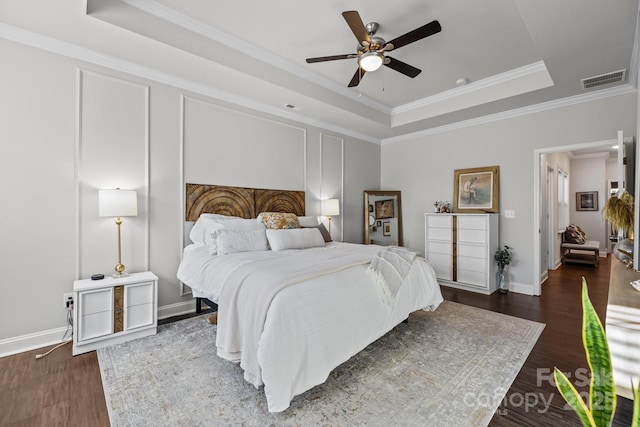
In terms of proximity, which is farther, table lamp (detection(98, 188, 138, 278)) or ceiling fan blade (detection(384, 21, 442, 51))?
table lamp (detection(98, 188, 138, 278))

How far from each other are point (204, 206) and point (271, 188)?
105 cm

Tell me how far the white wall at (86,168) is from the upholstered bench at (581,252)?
7098mm

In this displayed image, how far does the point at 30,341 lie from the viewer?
2.51 metres

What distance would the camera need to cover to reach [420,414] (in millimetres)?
1718

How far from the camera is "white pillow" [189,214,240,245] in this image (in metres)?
3.27

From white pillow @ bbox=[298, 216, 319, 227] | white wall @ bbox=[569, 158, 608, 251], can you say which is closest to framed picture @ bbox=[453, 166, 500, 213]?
white pillow @ bbox=[298, 216, 319, 227]

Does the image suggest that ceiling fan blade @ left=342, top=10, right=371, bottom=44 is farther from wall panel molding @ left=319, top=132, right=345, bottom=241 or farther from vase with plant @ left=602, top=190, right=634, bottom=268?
vase with plant @ left=602, top=190, right=634, bottom=268

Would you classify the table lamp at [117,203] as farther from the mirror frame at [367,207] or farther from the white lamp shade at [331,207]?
the mirror frame at [367,207]

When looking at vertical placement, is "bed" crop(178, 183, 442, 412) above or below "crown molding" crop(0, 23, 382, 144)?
below

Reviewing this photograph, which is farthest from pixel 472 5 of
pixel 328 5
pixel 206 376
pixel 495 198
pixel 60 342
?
pixel 60 342

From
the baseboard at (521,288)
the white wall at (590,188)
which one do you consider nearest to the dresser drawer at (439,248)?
the baseboard at (521,288)

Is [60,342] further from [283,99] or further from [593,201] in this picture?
[593,201]

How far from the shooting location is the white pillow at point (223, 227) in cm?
304

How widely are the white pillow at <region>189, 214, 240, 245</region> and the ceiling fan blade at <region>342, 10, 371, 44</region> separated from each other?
2383 mm
